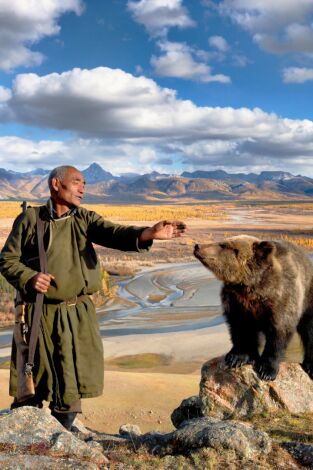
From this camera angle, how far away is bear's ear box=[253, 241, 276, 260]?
5.53 m

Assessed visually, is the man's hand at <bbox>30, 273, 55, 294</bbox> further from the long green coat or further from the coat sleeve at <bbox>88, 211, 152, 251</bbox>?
the coat sleeve at <bbox>88, 211, 152, 251</bbox>

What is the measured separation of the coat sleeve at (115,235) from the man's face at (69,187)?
0.30 m

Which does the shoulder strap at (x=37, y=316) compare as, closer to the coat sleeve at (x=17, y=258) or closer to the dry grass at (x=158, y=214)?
A: the coat sleeve at (x=17, y=258)

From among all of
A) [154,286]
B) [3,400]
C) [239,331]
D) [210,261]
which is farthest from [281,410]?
[154,286]

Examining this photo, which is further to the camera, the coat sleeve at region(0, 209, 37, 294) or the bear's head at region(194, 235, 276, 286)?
the bear's head at region(194, 235, 276, 286)

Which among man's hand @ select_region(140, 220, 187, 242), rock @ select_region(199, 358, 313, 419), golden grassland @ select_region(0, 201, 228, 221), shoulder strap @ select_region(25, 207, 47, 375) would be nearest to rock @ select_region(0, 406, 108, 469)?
shoulder strap @ select_region(25, 207, 47, 375)

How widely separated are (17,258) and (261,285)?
8.79ft

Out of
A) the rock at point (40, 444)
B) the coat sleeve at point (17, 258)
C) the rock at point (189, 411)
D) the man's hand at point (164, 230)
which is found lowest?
the rock at point (189, 411)

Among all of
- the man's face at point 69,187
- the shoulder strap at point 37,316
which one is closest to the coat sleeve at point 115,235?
the man's face at point 69,187

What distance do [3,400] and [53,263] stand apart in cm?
720

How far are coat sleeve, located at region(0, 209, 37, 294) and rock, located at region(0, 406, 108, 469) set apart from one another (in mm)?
1227

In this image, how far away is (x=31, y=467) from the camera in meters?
3.85

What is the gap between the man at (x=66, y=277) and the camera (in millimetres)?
4797

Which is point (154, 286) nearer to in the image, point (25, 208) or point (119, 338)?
point (119, 338)
